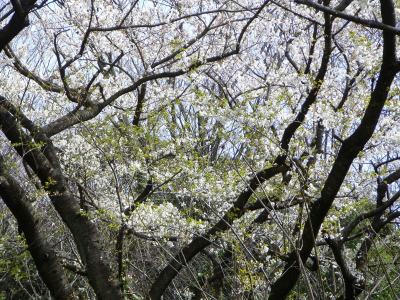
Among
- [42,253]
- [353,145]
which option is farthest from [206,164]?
[353,145]

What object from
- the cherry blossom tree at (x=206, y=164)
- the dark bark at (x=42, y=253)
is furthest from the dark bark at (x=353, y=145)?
the dark bark at (x=42, y=253)

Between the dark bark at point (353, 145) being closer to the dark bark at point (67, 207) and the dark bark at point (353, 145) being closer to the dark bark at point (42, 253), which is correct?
the dark bark at point (67, 207)

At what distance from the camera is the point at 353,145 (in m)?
2.90

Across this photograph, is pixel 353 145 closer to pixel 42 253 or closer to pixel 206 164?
pixel 42 253

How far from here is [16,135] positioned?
434 centimetres

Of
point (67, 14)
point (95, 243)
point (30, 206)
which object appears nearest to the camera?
point (30, 206)

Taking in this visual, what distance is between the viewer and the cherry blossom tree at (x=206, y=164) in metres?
Answer: 3.44

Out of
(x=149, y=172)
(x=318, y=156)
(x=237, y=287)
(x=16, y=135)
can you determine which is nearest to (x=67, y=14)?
(x=149, y=172)

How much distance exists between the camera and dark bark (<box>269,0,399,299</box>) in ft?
8.57

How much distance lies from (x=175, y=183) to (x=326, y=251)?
1.98 meters

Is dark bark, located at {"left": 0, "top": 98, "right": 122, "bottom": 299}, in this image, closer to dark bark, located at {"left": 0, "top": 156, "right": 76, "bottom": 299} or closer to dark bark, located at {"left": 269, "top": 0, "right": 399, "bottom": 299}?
dark bark, located at {"left": 0, "top": 156, "right": 76, "bottom": 299}

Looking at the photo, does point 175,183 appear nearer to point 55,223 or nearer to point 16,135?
point 55,223

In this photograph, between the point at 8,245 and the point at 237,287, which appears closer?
the point at 237,287

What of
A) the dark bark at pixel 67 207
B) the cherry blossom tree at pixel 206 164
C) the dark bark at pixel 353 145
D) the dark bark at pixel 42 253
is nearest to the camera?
the dark bark at pixel 353 145
